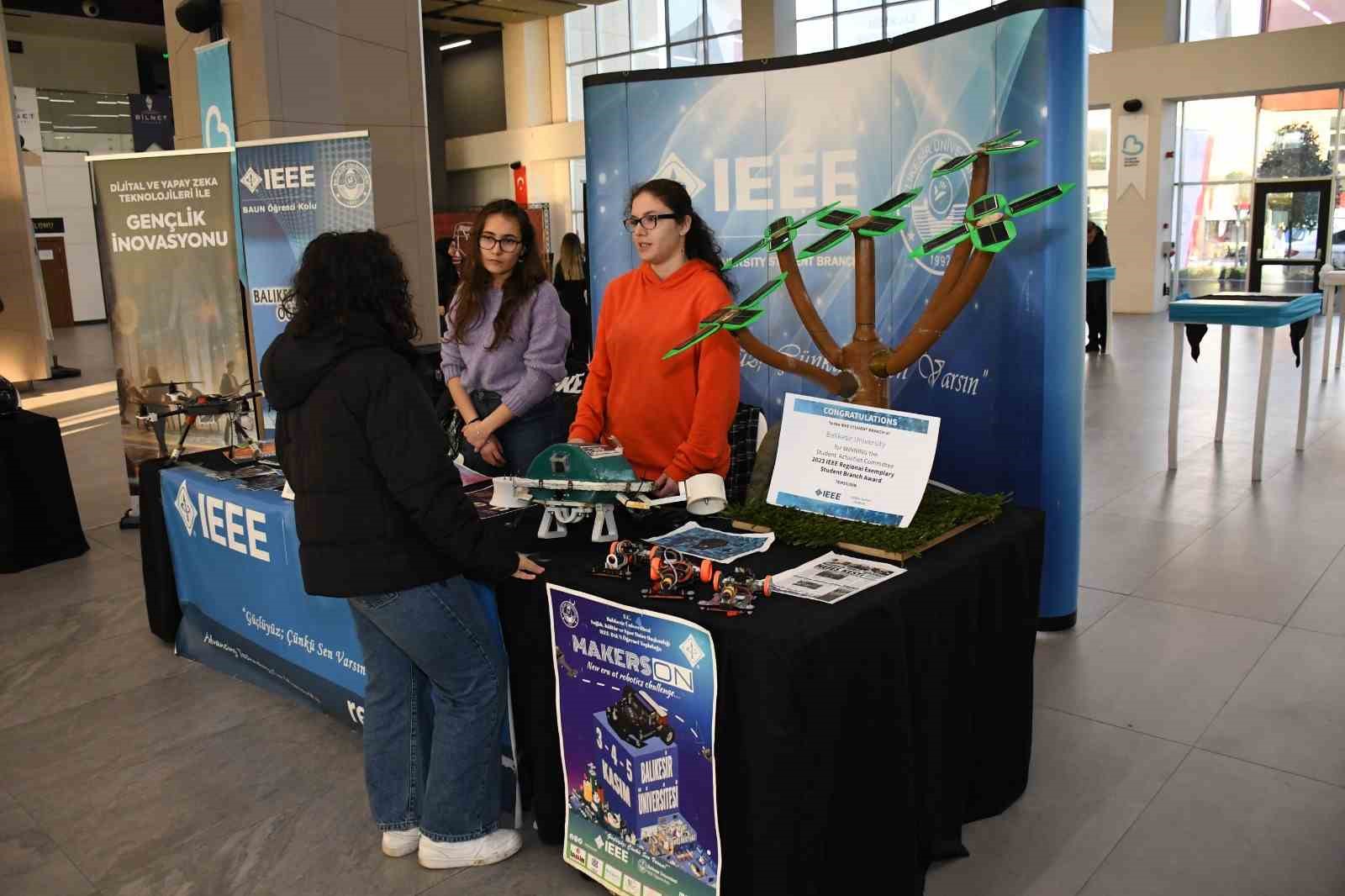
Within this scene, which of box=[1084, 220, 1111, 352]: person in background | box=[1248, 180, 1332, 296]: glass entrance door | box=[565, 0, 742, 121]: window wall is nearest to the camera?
box=[1084, 220, 1111, 352]: person in background

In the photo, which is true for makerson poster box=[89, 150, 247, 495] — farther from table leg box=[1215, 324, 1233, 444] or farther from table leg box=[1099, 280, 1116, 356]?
table leg box=[1099, 280, 1116, 356]

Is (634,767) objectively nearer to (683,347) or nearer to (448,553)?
(448,553)

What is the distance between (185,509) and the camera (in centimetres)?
330

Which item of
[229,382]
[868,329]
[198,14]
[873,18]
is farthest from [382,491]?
[873,18]

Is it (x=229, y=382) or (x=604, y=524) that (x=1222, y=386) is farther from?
(x=229, y=382)

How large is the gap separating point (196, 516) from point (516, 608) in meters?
1.58

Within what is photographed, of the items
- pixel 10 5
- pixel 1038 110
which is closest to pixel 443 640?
pixel 1038 110

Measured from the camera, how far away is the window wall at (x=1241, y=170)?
14.1 metres

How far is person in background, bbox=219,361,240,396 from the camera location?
182 inches

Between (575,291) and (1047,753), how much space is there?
528cm

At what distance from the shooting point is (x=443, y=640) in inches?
80.9

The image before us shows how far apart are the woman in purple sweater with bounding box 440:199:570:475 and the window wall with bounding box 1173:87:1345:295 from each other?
14.2 meters

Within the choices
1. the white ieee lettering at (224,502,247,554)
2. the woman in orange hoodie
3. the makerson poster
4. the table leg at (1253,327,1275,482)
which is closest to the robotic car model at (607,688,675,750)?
the woman in orange hoodie

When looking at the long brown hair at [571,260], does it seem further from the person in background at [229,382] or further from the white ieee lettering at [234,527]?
the white ieee lettering at [234,527]
